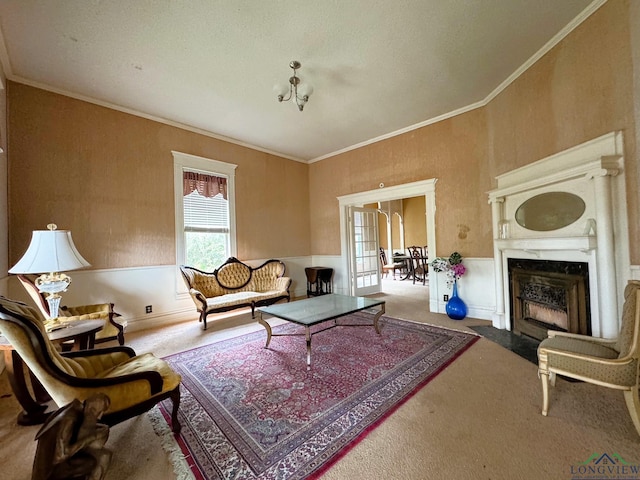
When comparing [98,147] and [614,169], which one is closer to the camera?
[614,169]

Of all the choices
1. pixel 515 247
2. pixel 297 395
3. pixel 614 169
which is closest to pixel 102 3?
pixel 297 395

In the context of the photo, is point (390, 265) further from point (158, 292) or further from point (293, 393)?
point (293, 393)

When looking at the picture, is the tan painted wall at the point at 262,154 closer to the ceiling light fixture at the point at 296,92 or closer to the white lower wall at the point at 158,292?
the white lower wall at the point at 158,292

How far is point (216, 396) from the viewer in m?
2.05

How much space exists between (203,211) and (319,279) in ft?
9.00

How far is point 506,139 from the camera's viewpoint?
11.0 ft

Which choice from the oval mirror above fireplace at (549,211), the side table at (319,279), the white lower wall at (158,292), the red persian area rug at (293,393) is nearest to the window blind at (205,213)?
the white lower wall at (158,292)

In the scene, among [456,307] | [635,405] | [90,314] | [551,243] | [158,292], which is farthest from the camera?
[158,292]

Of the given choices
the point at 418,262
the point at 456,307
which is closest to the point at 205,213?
the point at 456,307

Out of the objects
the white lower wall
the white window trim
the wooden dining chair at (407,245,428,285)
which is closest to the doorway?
the white lower wall

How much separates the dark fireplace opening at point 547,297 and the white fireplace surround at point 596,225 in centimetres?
8

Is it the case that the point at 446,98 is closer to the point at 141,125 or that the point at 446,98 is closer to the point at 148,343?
the point at 141,125

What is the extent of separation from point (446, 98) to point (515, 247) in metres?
2.25

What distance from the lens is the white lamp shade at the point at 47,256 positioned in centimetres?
213
